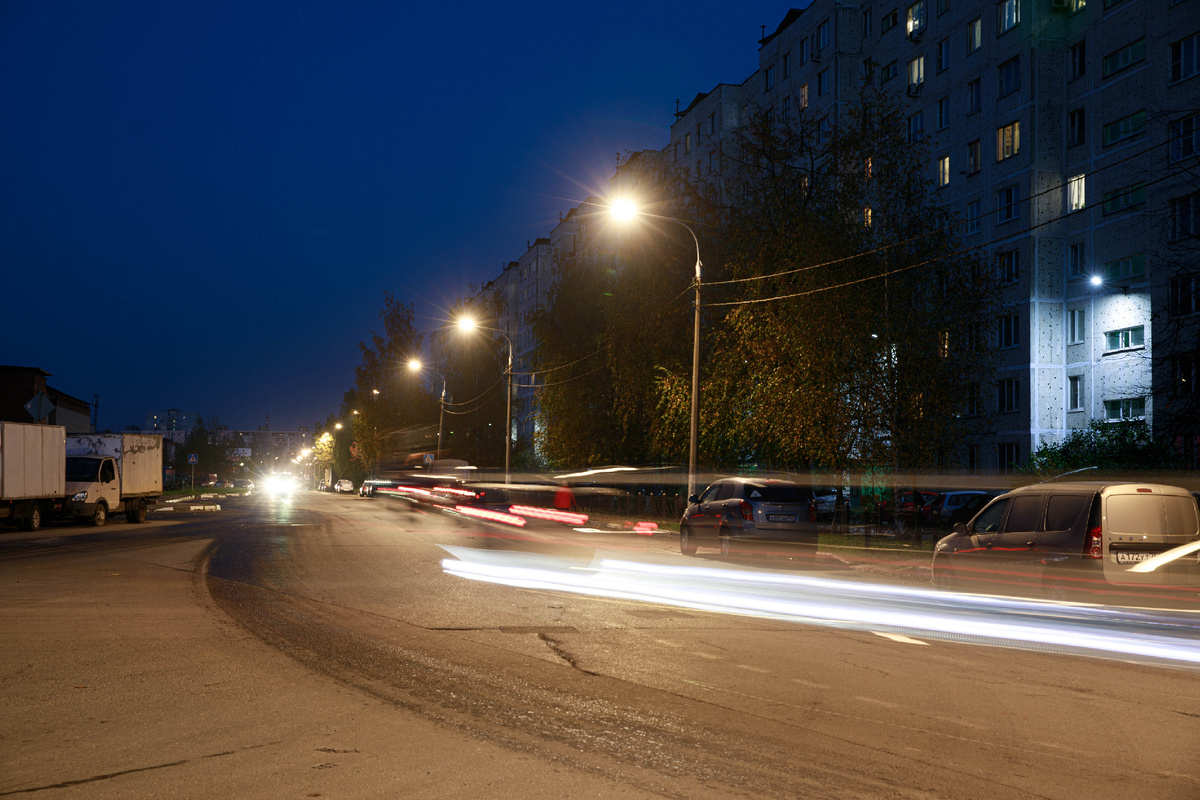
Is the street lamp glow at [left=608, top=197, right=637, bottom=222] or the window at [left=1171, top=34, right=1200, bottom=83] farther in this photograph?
the window at [left=1171, top=34, right=1200, bottom=83]

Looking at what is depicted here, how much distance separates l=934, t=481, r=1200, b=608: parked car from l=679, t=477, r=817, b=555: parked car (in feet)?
21.4

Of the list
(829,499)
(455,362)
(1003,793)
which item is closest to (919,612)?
(1003,793)

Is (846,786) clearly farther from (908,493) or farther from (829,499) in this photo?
(829,499)

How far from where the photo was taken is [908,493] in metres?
32.0

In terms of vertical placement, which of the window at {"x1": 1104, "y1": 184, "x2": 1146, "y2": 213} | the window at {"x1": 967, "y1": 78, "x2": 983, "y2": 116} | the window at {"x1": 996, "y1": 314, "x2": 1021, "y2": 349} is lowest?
the window at {"x1": 996, "y1": 314, "x2": 1021, "y2": 349}

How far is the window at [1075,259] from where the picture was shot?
43.0 metres

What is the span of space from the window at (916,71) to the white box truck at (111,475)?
130ft

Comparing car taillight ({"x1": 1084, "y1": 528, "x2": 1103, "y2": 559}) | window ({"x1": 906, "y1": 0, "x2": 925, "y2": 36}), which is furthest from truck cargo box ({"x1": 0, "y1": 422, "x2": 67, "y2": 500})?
window ({"x1": 906, "y1": 0, "x2": 925, "y2": 36})

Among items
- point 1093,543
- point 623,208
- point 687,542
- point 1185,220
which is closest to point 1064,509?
point 1093,543

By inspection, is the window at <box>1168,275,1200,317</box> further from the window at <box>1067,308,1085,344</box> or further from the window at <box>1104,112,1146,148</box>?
the window at <box>1104,112,1146,148</box>

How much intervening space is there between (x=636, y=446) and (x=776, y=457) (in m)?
11.6

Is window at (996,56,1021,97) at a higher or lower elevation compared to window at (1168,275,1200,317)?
higher

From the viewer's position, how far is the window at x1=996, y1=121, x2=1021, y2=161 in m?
44.7

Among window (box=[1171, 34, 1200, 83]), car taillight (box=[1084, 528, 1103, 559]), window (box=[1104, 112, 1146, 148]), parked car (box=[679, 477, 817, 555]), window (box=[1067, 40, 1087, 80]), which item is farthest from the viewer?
window (box=[1067, 40, 1087, 80])
